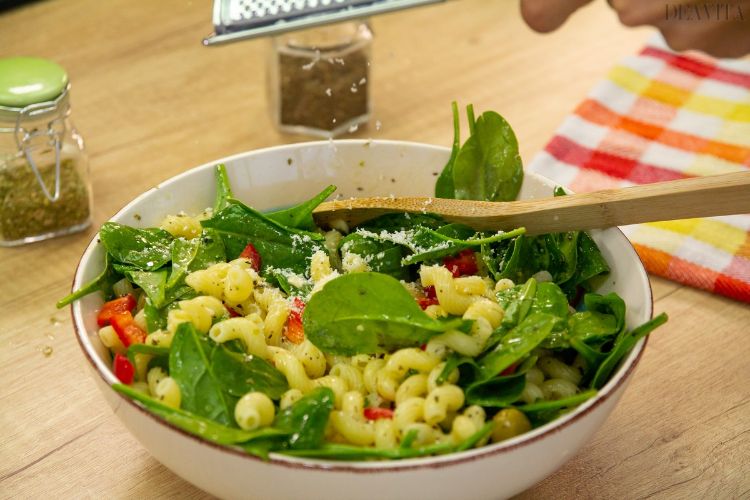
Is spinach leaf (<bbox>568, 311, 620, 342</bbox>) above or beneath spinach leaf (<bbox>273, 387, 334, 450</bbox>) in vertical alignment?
above

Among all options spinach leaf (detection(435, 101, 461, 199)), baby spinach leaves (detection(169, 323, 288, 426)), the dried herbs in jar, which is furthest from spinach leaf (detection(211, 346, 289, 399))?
the dried herbs in jar

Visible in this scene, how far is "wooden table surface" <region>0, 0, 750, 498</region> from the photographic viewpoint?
1106 mm

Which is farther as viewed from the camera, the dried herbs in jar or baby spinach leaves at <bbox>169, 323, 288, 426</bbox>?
the dried herbs in jar

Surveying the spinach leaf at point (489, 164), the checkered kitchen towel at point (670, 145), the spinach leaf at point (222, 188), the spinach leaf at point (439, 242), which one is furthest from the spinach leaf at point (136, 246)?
the checkered kitchen towel at point (670, 145)

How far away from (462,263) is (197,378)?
1.36ft

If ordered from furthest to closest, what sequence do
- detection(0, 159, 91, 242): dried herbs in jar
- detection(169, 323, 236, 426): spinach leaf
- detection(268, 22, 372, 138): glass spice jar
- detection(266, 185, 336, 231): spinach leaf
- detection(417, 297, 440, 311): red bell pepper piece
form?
detection(268, 22, 372, 138): glass spice jar, detection(0, 159, 91, 242): dried herbs in jar, detection(266, 185, 336, 231): spinach leaf, detection(417, 297, 440, 311): red bell pepper piece, detection(169, 323, 236, 426): spinach leaf

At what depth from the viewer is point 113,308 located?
1.09 metres

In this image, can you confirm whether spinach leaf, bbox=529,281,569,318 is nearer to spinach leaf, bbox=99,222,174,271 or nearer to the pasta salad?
the pasta salad

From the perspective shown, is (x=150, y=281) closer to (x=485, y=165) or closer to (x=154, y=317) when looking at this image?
(x=154, y=317)

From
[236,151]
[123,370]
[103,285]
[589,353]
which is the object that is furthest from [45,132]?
[589,353]

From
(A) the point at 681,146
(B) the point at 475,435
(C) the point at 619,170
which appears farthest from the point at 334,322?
(A) the point at 681,146

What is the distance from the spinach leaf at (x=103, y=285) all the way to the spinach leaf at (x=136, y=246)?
0.02 meters

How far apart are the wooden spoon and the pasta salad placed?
0.06 ft

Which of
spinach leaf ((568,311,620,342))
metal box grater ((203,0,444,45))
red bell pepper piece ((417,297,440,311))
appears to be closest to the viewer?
spinach leaf ((568,311,620,342))
